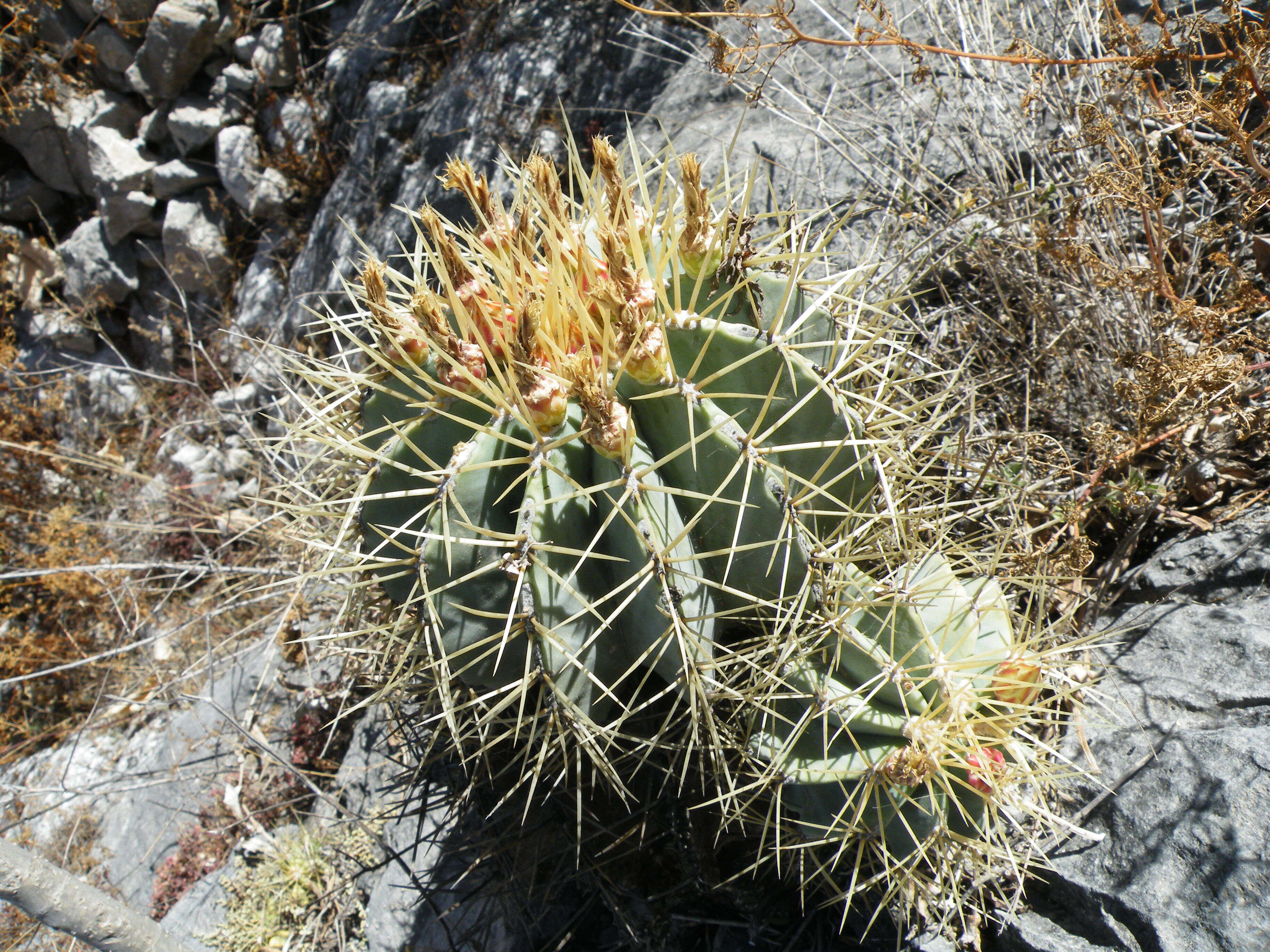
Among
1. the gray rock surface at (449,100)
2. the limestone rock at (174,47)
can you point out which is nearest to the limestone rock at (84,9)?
the limestone rock at (174,47)

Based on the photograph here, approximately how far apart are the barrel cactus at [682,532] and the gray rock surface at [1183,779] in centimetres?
25

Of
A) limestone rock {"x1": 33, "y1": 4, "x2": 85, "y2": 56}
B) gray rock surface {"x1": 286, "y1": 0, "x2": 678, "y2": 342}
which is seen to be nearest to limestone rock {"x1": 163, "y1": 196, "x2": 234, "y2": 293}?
gray rock surface {"x1": 286, "y1": 0, "x2": 678, "y2": 342}

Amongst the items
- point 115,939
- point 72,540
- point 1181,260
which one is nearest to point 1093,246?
point 1181,260

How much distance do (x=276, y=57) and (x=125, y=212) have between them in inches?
70.8

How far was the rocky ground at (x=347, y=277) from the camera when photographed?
5.92 ft

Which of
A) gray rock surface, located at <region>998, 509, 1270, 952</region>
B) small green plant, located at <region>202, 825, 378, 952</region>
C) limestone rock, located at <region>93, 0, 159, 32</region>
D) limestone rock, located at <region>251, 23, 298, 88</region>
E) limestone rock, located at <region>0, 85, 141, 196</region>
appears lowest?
small green plant, located at <region>202, 825, 378, 952</region>

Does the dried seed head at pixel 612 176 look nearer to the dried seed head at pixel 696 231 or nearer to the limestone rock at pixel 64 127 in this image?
the dried seed head at pixel 696 231

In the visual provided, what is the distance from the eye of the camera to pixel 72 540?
5.29 metres

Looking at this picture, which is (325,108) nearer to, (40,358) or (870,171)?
(40,358)

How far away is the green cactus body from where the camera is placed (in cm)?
160

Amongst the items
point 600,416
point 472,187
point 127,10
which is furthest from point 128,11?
point 600,416

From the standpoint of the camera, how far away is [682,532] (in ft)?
4.89

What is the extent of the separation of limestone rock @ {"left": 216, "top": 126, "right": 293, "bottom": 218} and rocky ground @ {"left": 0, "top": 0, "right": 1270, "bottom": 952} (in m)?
0.02

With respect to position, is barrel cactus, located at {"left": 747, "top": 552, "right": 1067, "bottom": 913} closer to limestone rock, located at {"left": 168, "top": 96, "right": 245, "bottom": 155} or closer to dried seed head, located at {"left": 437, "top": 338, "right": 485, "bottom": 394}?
dried seed head, located at {"left": 437, "top": 338, "right": 485, "bottom": 394}
